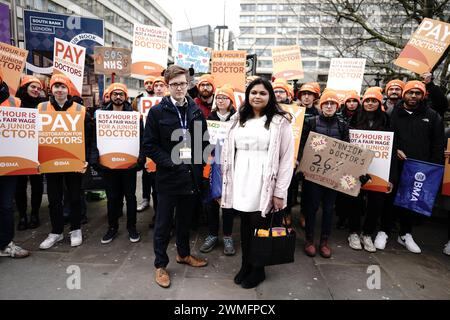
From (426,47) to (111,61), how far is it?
19.0 ft

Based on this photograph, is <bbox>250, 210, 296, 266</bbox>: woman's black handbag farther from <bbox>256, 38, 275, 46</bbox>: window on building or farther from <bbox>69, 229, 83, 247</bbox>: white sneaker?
<bbox>256, 38, 275, 46</bbox>: window on building

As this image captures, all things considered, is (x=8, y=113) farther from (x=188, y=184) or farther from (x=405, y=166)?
(x=405, y=166)

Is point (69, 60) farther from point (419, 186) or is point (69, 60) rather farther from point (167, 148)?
point (419, 186)

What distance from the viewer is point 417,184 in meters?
3.94

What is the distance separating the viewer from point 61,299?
278 centimetres

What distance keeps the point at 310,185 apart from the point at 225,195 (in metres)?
1.39

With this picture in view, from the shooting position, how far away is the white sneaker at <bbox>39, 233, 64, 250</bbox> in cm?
382

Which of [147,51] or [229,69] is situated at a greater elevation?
[147,51]

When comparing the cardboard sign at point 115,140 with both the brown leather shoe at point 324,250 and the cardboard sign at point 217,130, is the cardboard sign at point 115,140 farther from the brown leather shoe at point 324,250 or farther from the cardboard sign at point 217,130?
the brown leather shoe at point 324,250

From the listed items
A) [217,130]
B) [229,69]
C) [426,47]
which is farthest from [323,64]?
[217,130]

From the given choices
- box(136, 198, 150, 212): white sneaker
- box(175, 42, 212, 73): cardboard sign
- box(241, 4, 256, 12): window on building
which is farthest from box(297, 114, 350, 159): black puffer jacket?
box(241, 4, 256, 12): window on building

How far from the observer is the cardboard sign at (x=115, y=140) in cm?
388

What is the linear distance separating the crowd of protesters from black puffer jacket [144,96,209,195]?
0.01 metres

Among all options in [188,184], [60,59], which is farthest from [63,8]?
[188,184]
